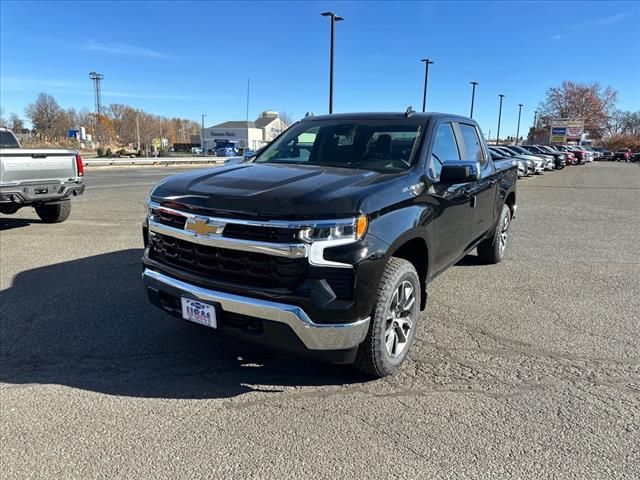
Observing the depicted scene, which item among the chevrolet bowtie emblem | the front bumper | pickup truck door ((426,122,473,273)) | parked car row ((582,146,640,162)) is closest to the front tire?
pickup truck door ((426,122,473,273))

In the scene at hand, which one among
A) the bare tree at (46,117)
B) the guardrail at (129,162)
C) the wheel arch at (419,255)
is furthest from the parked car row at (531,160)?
the bare tree at (46,117)

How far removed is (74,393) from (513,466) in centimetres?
267

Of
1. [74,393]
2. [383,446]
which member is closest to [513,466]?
[383,446]

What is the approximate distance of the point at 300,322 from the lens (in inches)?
105

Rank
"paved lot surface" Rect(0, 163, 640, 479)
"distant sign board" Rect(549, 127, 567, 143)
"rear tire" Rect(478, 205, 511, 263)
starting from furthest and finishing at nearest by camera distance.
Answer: "distant sign board" Rect(549, 127, 567, 143) < "rear tire" Rect(478, 205, 511, 263) < "paved lot surface" Rect(0, 163, 640, 479)

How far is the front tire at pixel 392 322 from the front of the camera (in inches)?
116

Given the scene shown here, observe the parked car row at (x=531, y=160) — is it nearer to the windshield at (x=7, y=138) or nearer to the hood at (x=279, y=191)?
the windshield at (x=7, y=138)

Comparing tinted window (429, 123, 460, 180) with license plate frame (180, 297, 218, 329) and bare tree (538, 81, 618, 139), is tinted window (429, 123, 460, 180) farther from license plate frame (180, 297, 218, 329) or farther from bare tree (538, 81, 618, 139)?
bare tree (538, 81, 618, 139)

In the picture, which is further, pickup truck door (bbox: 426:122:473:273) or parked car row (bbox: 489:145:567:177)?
parked car row (bbox: 489:145:567:177)

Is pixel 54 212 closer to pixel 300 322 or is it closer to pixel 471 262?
pixel 471 262

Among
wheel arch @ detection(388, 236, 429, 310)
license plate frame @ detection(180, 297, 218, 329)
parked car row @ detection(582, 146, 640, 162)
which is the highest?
parked car row @ detection(582, 146, 640, 162)

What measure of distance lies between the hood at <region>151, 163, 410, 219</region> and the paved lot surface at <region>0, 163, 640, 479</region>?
1218 millimetres

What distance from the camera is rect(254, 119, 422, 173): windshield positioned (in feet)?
12.5

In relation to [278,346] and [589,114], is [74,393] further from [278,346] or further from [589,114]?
[589,114]
